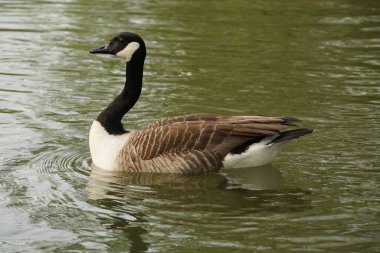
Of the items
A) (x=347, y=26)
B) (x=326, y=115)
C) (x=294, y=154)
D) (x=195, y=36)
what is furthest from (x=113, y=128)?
(x=347, y=26)

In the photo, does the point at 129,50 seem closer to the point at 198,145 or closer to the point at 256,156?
the point at 198,145

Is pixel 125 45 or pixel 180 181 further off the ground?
pixel 125 45

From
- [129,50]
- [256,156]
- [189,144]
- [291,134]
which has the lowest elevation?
[256,156]

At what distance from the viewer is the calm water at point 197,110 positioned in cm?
832

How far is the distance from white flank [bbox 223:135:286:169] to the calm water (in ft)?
0.47

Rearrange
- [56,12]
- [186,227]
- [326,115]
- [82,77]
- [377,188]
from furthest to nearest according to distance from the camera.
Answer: [56,12] → [82,77] → [326,115] → [377,188] → [186,227]

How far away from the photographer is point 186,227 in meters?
8.38

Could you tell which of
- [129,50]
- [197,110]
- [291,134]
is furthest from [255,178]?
[197,110]

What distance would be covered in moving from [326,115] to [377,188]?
9.53 feet

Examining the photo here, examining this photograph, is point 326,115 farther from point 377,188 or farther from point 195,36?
point 195,36

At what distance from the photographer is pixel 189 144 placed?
400 inches

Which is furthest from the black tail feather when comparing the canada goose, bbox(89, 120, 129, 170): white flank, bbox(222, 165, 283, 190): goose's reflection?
bbox(89, 120, 129, 170): white flank

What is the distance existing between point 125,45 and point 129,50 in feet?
0.25

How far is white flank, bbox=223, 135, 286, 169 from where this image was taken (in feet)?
32.9
